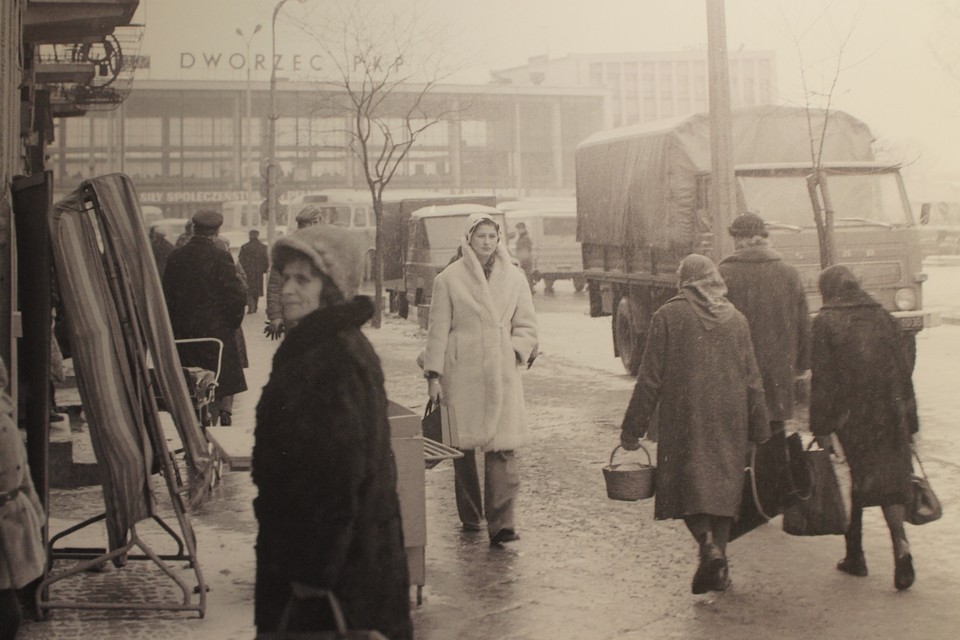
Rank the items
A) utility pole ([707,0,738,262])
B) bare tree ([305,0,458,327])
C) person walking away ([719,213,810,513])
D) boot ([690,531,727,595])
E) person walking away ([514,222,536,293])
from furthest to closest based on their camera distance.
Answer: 1. person walking away ([514,222,536,293])
2. bare tree ([305,0,458,327])
3. utility pole ([707,0,738,262])
4. person walking away ([719,213,810,513])
5. boot ([690,531,727,595])

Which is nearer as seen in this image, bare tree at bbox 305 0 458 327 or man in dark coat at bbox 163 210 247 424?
man in dark coat at bbox 163 210 247 424

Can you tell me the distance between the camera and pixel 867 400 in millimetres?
5852

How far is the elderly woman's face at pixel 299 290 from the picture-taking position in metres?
3.16

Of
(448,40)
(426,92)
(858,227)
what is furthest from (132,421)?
(426,92)

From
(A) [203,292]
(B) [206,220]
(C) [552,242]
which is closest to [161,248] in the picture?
(B) [206,220]

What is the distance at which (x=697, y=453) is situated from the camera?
5.64 metres

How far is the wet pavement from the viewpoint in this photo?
5281 millimetres

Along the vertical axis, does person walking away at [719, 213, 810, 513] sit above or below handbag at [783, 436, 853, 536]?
above

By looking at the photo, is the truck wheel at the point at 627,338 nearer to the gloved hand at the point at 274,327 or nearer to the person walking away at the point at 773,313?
the gloved hand at the point at 274,327

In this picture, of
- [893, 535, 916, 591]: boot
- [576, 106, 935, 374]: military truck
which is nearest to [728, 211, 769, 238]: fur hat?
[893, 535, 916, 591]: boot

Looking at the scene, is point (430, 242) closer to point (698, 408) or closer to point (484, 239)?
point (484, 239)

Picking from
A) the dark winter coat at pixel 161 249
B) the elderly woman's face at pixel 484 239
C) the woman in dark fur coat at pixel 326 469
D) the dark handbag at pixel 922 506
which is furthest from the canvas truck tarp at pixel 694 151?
the woman in dark fur coat at pixel 326 469

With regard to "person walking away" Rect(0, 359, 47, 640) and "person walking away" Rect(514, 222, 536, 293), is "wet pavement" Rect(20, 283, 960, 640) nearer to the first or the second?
"person walking away" Rect(0, 359, 47, 640)

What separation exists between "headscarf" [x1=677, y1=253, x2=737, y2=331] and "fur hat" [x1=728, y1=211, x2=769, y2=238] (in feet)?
6.13
